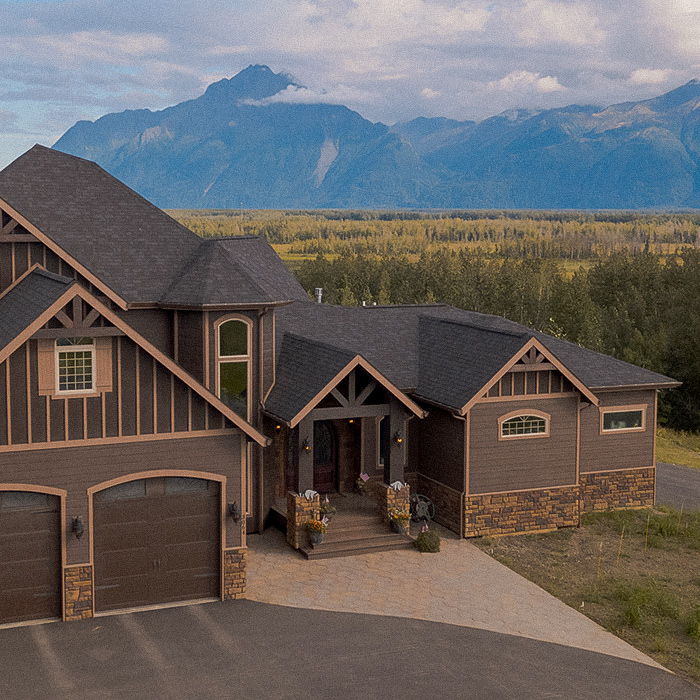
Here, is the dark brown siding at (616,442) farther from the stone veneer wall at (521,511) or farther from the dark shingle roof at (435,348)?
the stone veneer wall at (521,511)

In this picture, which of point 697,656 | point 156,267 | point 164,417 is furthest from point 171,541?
point 697,656

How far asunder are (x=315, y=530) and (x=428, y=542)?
2628 mm

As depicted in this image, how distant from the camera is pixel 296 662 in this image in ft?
49.0

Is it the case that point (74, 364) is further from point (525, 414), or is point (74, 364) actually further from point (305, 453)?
point (525, 414)

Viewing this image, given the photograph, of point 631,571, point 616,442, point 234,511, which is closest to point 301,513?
point 234,511

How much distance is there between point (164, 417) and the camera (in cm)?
1648

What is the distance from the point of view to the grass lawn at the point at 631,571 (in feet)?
54.4

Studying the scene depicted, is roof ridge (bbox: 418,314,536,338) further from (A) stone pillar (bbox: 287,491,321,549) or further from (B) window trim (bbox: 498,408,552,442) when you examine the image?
(A) stone pillar (bbox: 287,491,321,549)

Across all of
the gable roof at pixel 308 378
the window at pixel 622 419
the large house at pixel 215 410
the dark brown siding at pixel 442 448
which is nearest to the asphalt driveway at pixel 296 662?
the large house at pixel 215 410

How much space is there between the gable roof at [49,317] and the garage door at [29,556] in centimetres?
276

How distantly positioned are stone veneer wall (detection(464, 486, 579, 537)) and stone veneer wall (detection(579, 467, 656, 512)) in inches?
48.5

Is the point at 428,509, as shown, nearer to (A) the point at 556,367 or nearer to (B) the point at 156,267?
(A) the point at 556,367

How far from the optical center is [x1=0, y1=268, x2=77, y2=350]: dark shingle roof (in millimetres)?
15448

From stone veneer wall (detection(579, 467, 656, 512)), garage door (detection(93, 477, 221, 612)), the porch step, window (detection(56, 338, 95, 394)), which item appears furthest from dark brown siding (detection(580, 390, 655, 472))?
window (detection(56, 338, 95, 394))
